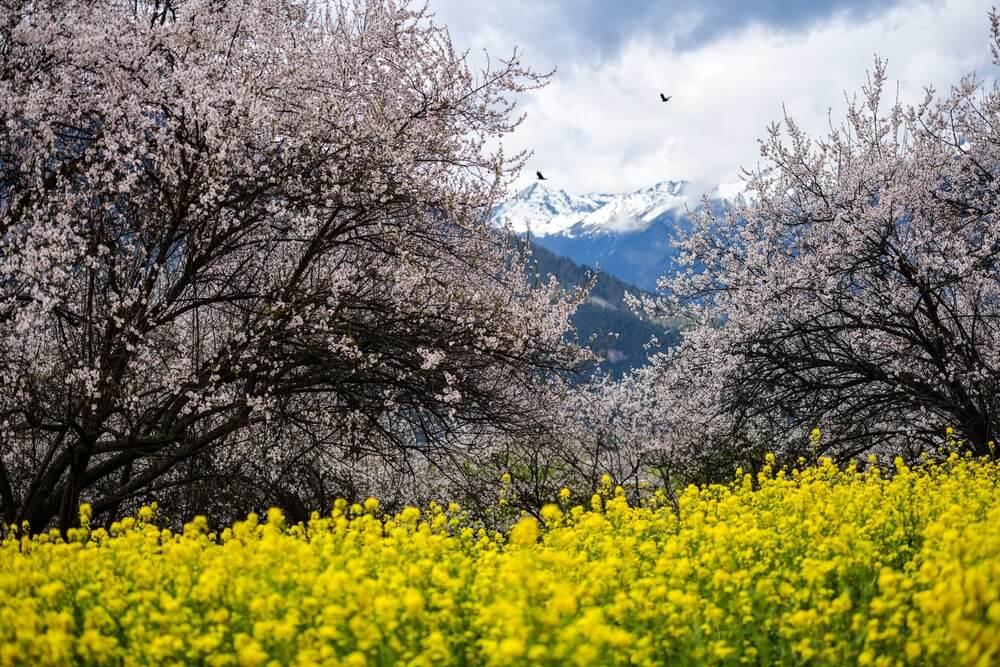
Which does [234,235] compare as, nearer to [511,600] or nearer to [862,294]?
[511,600]

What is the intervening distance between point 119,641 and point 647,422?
63.5 feet

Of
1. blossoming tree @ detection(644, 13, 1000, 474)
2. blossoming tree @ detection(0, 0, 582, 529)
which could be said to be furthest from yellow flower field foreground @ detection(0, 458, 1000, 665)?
blossoming tree @ detection(644, 13, 1000, 474)

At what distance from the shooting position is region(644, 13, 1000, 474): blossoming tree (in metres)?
12.7

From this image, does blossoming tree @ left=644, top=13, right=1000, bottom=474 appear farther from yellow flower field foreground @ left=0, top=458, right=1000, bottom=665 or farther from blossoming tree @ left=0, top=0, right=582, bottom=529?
yellow flower field foreground @ left=0, top=458, right=1000, bottom=665

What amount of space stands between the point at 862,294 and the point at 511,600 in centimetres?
1246

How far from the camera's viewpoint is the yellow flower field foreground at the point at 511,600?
3.38 m

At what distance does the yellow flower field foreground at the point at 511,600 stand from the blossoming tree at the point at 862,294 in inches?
284

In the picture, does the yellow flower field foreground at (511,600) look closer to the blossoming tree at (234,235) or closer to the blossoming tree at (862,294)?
the blossoming tree at (234,235)

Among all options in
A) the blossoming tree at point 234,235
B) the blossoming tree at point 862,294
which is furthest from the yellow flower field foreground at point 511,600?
the blossoming tree at point 862,294

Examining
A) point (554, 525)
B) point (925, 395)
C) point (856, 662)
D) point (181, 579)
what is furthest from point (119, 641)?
point (925, 395)

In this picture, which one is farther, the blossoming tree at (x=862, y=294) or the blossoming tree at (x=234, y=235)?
the blossoming tree at (x=862, y=294)

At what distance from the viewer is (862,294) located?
1408cm

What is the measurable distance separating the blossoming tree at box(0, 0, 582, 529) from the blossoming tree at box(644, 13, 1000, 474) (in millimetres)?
5108

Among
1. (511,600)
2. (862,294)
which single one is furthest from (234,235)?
(862,294)
